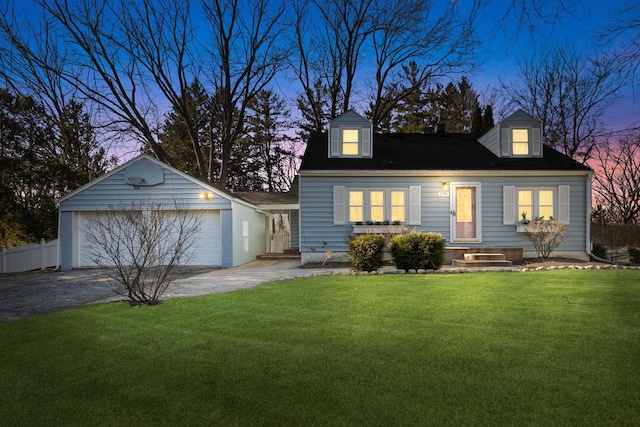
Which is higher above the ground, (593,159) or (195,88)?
(195,88)

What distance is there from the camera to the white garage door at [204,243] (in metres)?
14.6

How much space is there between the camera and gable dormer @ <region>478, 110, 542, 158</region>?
1503 centimetres

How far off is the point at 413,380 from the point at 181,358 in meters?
2.27

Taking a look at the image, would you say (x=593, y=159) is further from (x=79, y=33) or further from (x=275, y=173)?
(x=79, y=33)

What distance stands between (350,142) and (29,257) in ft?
39.6

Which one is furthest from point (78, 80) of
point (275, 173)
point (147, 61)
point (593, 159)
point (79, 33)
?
point (593, 159)

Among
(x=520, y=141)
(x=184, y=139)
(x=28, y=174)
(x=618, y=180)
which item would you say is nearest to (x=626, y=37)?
(x=520, y=141)

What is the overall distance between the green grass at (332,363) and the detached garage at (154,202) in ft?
25.2

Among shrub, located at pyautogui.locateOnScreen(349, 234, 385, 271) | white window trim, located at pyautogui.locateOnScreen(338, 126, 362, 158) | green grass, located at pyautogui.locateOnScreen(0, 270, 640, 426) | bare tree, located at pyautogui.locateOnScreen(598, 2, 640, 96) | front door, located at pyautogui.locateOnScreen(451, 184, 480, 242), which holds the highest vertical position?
white window trim, located at pyautogui.locateOnScreen(338, 126, 362, 158)

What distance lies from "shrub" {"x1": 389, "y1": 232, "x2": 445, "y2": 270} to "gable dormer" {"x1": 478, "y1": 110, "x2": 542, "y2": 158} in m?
6.31

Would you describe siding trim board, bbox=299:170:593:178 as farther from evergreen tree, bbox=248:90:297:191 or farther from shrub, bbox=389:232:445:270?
evergreen tree, bbox=248:90:297:191

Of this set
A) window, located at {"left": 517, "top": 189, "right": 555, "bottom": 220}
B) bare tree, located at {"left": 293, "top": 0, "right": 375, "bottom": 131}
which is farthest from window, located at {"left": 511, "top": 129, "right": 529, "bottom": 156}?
bare tree, located at {"left": 293, "top": 0, "right": 375, "bottom": 131}

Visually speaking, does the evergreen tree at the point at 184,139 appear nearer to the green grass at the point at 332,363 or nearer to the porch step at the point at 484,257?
the porch step at the point at 484,257

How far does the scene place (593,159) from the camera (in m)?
23.1
